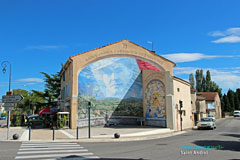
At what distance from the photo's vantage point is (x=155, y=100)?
27.2 m

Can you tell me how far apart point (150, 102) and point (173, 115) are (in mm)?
4285

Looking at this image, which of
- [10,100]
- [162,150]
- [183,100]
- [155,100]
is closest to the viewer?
[162,150]

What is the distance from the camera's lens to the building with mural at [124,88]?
→ 25.5m

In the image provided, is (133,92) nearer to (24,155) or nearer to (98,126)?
(98,126)

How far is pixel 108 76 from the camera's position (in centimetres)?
2858

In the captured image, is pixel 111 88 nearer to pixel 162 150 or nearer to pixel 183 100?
pixel 183 100

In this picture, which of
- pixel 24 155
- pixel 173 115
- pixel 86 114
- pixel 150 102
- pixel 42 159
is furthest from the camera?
pixel 150 102

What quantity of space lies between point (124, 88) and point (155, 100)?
4.58 meters

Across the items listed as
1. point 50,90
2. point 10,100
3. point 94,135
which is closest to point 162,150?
point 94,135

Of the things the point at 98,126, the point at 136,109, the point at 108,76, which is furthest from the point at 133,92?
the point at 98,126

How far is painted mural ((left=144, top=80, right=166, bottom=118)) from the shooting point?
26.0 metres

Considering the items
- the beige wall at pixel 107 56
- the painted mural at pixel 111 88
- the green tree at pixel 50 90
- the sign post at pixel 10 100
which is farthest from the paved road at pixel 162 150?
the green tree at pixel 50 90

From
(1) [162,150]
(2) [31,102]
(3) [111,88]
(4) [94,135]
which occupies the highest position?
(3) [111,88]

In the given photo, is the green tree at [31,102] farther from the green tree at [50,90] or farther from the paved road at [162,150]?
the paved road at [162,150]
